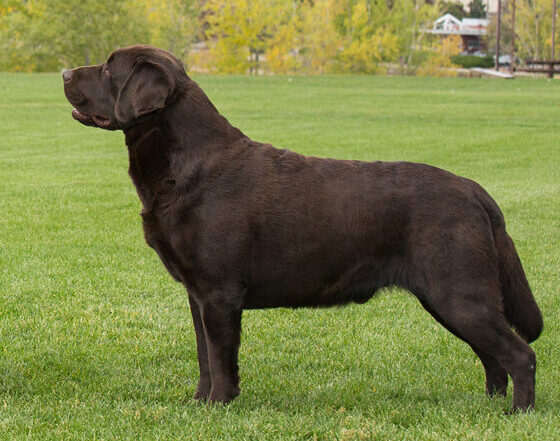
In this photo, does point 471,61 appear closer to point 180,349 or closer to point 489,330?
point 180,349

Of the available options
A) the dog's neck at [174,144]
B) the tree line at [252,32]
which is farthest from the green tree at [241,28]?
the dog's neck at [174,144]

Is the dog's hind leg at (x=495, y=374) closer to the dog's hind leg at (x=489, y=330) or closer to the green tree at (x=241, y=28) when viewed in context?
the dog's hind leg at (x=489, y=330)

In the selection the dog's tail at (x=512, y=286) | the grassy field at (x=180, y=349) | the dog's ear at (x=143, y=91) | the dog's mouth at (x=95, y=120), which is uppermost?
the dog's ear at (x=143, y=91)

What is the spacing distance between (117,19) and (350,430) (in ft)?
195

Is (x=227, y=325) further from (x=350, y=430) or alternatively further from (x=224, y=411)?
(x=350, y=430)

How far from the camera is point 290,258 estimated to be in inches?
159

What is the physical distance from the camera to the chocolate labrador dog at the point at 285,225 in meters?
3.92

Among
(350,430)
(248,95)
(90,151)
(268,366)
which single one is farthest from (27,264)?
(248,95)

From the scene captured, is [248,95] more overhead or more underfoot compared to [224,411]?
more underfoot

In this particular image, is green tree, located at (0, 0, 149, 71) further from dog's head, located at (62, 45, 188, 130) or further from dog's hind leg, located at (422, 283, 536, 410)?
dog's hind leg, located at (422, 283, 536, 410)

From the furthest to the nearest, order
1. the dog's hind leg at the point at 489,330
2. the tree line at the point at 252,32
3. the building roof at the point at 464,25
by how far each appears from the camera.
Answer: the building roof at the point at 464,25, the tree line at the point at 252,32, the dog's hind leg at the point at 489,330

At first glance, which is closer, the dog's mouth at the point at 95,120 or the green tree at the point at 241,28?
the dog's mouth at the point at 95,120

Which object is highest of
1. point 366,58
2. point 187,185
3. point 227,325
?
point 187,185

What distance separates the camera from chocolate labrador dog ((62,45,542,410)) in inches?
154
